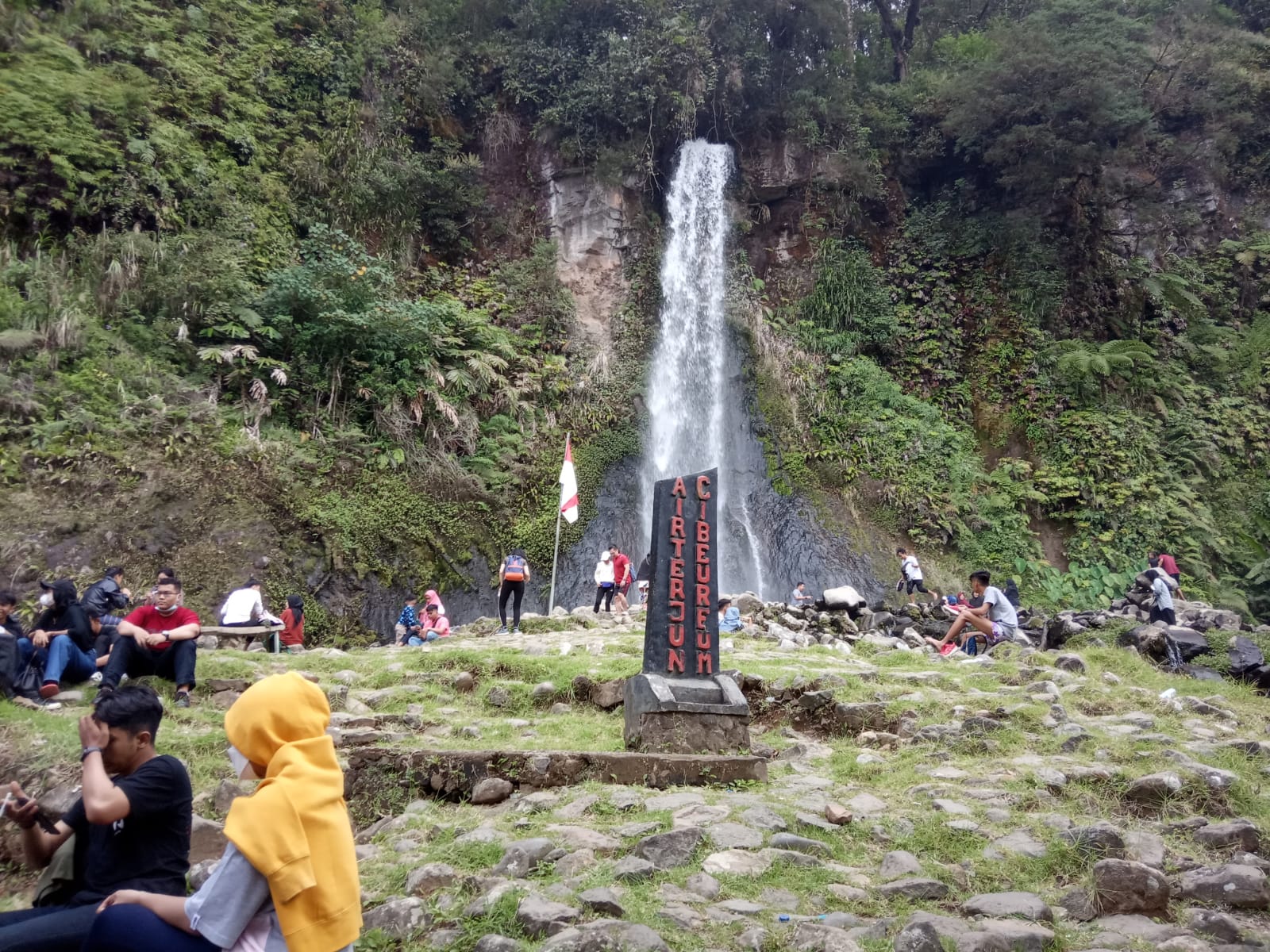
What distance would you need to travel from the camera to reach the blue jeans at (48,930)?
8.74 ft

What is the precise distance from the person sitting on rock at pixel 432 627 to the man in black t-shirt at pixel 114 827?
25.2 ft

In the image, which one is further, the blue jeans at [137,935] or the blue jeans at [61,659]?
the blue jeans at [61,659]

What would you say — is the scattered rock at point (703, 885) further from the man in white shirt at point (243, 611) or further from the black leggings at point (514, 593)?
the black leggings at point (514, 593)

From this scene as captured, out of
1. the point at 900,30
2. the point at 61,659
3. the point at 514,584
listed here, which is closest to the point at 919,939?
the point at 61,659

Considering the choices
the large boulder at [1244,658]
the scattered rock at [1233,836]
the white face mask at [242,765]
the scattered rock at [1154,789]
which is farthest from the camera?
the large boulder at [1244,658]

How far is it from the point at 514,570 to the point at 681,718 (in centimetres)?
552

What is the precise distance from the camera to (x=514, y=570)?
11.0 metres

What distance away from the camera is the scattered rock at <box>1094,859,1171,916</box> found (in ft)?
11.3

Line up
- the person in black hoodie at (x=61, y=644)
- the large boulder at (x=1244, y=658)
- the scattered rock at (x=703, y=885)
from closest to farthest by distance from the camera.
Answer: the scattered rock at (x=703, y=885), the person in black hoodie at (x=61, y=644), the large boulder at (x=1244, y=658)

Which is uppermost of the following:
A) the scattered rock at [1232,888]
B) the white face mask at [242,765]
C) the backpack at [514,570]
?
the backpack at [514,570]

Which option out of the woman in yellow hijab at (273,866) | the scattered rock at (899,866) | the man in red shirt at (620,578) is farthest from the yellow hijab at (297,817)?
the man in red shirt at (620,578)

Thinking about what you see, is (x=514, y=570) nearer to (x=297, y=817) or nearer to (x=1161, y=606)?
(x=1161, y=606)

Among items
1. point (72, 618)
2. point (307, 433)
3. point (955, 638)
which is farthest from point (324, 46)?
point (955, 638)

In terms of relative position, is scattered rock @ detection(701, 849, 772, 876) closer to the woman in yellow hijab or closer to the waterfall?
the woman in yellow hijab
